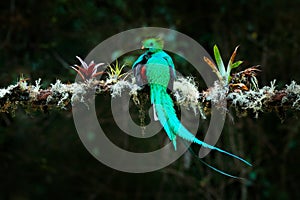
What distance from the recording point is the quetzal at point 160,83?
71.3 inches

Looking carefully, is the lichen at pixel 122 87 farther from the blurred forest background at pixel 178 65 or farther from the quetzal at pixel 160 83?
the blurred forest background at pixel 178 65

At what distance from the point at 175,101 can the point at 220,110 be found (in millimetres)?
206

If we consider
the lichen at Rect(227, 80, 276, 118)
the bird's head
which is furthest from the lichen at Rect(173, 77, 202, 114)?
the bird's head

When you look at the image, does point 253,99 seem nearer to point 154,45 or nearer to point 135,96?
point 135,96

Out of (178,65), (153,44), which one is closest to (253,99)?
(153,44)

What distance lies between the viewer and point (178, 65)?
3814 millimetres

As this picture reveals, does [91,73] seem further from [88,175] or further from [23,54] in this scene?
[88,175]

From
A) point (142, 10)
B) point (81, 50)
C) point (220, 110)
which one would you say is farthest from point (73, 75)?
point (220, 110)

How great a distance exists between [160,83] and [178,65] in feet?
6.39

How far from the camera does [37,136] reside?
4004 mm

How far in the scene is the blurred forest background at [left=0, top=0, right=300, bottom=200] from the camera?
3.95 metres

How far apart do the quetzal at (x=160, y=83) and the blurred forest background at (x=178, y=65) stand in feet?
5.53

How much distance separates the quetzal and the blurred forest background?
1686mm

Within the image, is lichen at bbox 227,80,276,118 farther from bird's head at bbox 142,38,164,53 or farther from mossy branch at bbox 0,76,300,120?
bird's head at bbox 142,38,164,53
